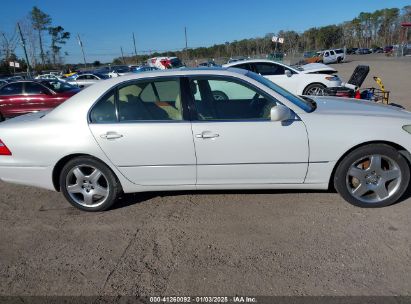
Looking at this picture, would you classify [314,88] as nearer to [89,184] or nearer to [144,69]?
[89,184]

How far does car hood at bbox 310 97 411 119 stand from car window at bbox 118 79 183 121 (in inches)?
60.0

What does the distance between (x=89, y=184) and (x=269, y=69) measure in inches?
311

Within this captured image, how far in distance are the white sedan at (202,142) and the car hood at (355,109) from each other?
0.02m

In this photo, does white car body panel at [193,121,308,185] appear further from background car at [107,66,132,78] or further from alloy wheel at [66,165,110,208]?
background car at [107,66,132,78]

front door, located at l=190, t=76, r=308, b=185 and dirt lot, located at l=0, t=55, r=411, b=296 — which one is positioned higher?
front door, located at l=190, t=76, r=308, b=185

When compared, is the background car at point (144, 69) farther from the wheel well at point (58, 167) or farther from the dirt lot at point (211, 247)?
the dirt lot at point (211, 247)

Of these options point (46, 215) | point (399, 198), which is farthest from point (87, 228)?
point (399, 198)

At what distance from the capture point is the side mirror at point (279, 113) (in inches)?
126

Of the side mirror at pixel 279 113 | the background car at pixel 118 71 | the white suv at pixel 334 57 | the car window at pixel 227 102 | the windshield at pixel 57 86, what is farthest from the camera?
the white suv at pixel 334 57

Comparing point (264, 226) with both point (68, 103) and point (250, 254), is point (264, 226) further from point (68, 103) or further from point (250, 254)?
point (68, 103)

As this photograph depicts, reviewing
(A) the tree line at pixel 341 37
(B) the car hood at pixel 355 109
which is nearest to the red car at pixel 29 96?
(B) the car hood at pixel 355 109

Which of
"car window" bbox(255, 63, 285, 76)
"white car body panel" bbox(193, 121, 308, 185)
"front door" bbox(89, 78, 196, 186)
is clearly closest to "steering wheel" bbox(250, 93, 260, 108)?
"white car body panel" bbox(193, 121, 308, 185)

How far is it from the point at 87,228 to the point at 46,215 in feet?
2.37

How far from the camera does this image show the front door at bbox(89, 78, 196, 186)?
11.2ft
